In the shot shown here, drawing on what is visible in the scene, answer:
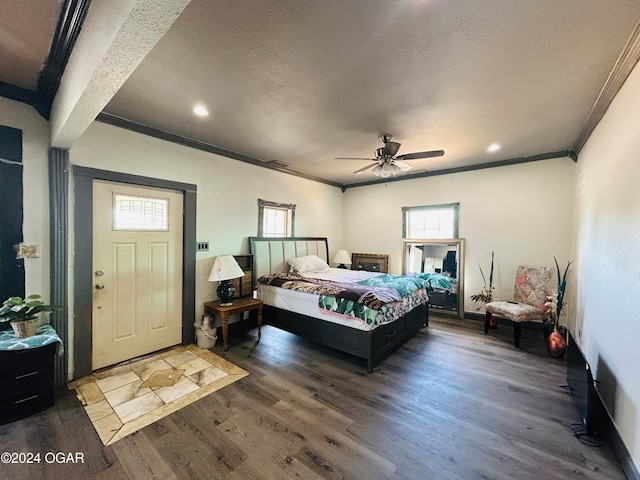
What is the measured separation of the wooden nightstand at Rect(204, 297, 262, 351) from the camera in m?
3.42

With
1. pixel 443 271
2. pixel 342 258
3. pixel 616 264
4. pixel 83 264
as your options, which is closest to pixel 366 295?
pixel 616 264

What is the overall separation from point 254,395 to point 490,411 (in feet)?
6.88

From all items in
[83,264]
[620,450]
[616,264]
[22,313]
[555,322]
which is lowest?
[620,450]

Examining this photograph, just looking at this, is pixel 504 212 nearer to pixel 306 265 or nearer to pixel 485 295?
pixel 485 295

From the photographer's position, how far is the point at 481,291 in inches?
183

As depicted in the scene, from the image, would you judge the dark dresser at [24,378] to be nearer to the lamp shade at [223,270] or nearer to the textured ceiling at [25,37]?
the lamp shade at [223,270]

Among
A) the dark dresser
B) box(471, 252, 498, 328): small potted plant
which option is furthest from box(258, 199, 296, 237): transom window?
box(471, 252, 498, 328): small potted plant

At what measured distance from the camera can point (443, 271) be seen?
4.99 metres

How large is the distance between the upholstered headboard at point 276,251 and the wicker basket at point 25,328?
95.5 inches

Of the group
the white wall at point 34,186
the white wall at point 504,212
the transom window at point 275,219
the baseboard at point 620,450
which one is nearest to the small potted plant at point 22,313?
the white wall at point 34,186

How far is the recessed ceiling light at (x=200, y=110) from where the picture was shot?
2.67 m

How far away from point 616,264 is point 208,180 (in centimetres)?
Answer: 445

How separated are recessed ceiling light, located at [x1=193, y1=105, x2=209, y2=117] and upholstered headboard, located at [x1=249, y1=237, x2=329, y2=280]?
6.57ft

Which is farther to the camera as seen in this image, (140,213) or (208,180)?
(208,180)
